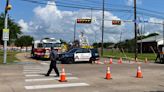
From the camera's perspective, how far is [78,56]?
35031mm

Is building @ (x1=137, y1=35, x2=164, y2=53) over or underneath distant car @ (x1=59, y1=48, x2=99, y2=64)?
over

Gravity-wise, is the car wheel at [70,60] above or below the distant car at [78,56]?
below

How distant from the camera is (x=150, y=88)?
14.8 metres

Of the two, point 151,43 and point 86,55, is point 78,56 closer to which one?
point 86,55

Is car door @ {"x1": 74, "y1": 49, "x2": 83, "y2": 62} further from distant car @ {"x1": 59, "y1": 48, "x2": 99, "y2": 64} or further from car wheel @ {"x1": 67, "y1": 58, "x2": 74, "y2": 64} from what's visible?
car wheel @ {"x1": 67, "y1": 58, "x2": 74, "y2": 64}

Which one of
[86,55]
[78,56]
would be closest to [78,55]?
[78,56]

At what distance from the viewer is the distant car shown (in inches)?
1355

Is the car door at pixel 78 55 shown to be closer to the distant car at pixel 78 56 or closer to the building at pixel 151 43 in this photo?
the distant car at pixel 78 56

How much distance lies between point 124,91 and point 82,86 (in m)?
2.18

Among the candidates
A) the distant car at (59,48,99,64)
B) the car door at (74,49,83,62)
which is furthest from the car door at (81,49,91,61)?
the car door at (74,49,83,62)

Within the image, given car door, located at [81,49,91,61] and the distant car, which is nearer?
the distant car

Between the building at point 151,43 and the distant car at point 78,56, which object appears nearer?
the distant car at point 78,56

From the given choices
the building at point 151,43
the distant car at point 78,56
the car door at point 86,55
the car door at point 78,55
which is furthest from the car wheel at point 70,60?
the building at point 151,43

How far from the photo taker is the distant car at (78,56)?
34.4 metres
